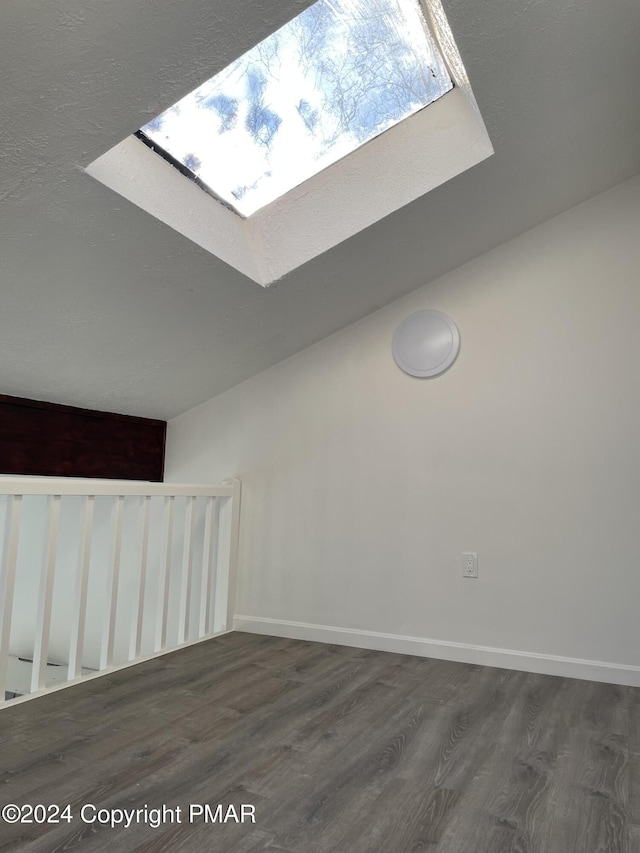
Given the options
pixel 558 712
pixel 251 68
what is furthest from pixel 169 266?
pixel 558 712

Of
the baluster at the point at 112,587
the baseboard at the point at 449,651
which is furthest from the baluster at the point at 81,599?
the baseboard at the point at 449,651

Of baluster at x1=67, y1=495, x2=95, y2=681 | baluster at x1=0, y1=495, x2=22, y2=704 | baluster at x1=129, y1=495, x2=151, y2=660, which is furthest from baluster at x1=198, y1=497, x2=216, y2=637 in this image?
baluster at x1=0, y1=495, x2=22, y2=704

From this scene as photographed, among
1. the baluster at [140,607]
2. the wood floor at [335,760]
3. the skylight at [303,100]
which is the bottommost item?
the wood floor at [335,760]

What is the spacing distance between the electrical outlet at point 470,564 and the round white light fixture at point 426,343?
786mm

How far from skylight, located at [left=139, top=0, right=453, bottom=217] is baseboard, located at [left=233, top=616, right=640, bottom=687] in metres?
1.84

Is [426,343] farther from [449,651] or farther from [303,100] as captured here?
[449,651]

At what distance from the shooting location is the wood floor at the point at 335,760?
1.16 metres

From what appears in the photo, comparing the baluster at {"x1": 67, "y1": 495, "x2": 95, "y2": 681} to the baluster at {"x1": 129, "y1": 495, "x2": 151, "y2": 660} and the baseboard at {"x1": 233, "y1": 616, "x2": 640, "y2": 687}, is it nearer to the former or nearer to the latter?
the baluster at {"x1": 129, "y1": 495, "x2": 151, "y2": 660}

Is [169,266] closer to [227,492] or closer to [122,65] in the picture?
[122,65]

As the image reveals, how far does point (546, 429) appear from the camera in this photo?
235 cm

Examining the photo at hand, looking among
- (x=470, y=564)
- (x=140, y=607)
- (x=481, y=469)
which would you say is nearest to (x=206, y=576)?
(x=140, y=607)

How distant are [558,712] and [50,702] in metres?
1.61

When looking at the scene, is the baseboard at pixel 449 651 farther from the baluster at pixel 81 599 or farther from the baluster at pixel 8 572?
the baluster at pixel 8 572

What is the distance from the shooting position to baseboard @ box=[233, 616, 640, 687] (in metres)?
2.15
